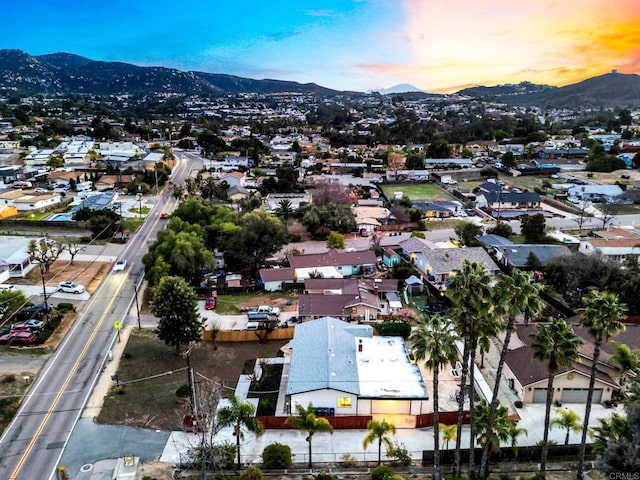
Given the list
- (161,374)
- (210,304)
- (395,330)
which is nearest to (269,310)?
(210,304)

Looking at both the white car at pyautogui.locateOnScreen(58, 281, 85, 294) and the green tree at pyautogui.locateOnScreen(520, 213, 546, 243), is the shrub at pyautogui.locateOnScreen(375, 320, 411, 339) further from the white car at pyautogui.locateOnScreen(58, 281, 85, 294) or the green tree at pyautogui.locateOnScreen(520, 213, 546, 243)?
the green tree at pyautogui.locateOnScreen(520, 213, 546, 243)

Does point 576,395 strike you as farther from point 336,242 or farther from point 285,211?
point 285,211

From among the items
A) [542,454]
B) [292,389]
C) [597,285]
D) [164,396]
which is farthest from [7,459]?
[597,285]

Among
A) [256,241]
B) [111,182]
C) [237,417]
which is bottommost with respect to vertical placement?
[237,417]

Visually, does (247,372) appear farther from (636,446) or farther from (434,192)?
(434,192)

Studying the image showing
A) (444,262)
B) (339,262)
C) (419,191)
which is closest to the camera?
(444,262)

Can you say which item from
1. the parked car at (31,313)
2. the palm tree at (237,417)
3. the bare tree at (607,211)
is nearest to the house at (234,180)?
the parked car at (31,313)

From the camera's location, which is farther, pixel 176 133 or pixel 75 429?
pixel 176 133
